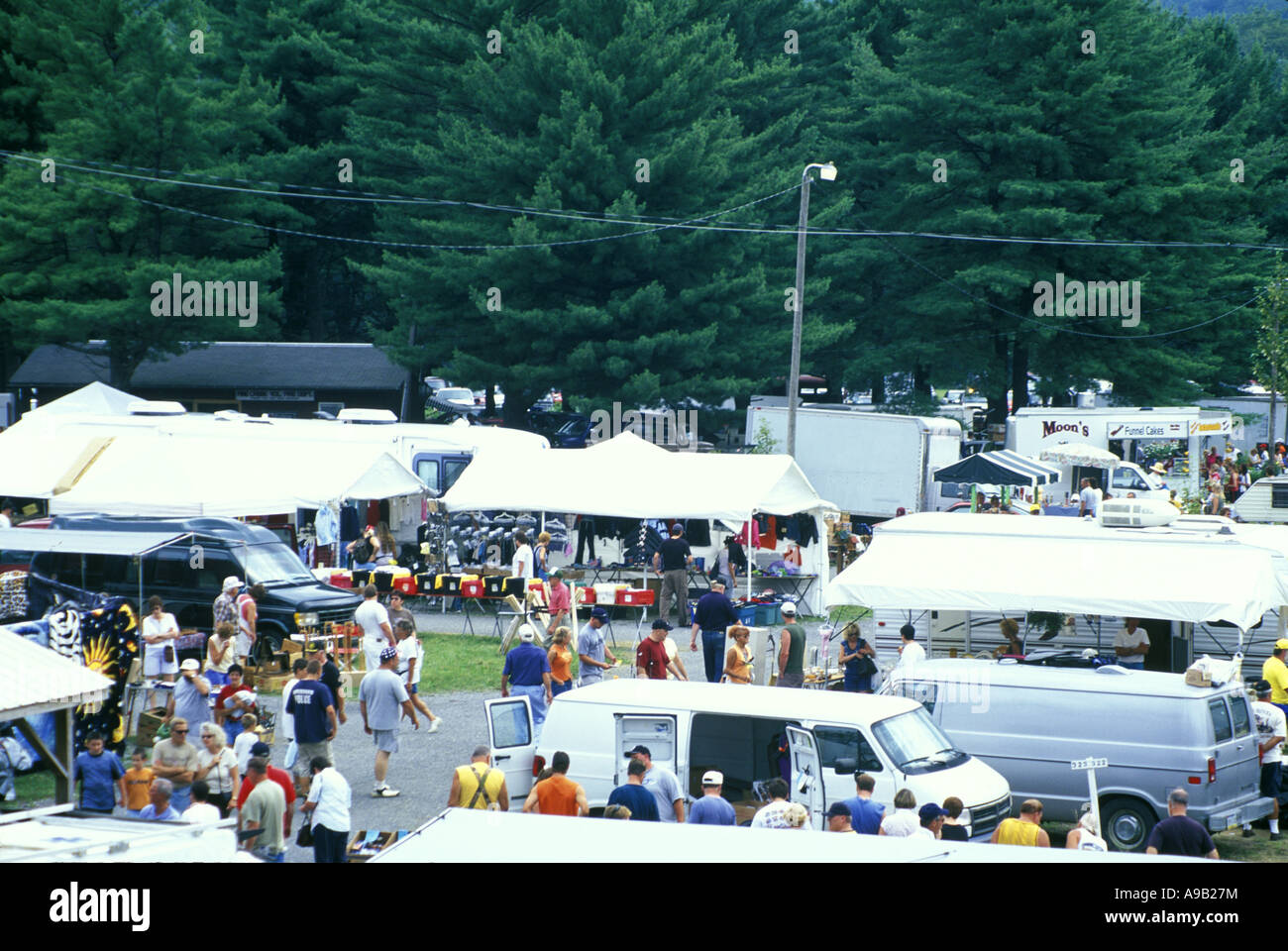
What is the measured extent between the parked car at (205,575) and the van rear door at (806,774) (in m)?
9.67

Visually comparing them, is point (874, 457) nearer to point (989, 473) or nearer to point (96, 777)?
point (989, 473)

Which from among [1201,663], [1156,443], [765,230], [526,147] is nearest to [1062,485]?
[1156,443]

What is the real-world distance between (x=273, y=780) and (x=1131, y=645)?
10789mm

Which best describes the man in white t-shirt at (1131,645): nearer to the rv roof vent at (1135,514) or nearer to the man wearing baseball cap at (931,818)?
the rv roof vent at (1135,514)

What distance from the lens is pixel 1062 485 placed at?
128 feet

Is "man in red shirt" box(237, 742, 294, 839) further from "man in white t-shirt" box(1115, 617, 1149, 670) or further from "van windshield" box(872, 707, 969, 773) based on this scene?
"man in white t-shirt" box(1115, 617, 1149, 670)

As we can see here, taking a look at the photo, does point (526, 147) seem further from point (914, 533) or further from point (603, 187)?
point (914, 533)

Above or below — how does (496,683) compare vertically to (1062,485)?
below

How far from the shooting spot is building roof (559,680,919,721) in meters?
11.9

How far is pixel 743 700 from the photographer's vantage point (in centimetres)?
1216

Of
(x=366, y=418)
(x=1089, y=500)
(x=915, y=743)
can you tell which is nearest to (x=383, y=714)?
(x=915, y=743)

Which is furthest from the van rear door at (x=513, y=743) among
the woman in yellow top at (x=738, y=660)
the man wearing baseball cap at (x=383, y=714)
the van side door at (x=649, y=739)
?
the woman in yellow top at (x=738, y=660)

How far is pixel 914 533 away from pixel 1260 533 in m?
5.06

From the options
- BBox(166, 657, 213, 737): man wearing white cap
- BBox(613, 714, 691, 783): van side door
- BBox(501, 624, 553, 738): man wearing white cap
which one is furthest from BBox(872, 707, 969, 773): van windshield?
BBox(166, 657, 213, 737): man wearing white cap
